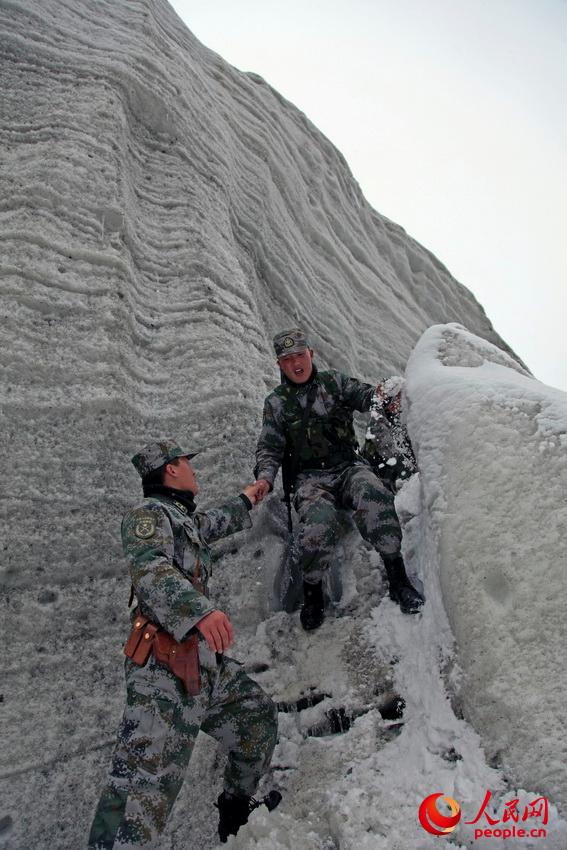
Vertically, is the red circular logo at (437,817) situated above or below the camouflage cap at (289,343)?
below

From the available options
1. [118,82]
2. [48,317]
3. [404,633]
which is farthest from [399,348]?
[404,633]

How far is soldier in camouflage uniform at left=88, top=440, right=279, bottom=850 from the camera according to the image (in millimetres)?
2312

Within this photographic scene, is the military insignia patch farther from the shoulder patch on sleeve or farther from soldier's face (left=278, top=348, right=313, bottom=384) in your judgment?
soldier's face (left=278, top=348, right=313, bottom=384)

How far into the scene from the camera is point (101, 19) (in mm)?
7629

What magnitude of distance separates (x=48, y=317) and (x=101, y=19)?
17.6 ft

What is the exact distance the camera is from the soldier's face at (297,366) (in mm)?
4336

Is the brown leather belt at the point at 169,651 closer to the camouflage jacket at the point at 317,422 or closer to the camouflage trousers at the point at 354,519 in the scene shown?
the camouflage trousers at the point at 354,519

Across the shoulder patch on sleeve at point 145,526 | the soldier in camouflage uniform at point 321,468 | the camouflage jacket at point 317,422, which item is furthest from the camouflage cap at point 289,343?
the shoulder patch on sleeve at point 145,526

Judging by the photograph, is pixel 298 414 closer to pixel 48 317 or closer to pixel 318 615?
pixel 318 615

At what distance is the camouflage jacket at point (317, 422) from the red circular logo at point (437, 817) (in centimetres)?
217

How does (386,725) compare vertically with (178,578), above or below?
below

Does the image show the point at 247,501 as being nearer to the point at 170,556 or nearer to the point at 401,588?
the point at 170,556

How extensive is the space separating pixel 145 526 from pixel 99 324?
94.7 inches

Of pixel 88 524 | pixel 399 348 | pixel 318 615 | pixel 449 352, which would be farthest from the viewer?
pixel 399 348
